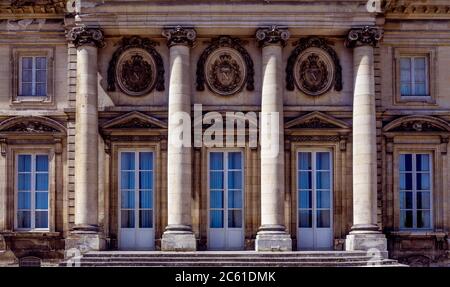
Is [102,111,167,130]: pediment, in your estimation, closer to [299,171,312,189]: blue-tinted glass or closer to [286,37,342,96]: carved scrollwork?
[286,37,342,96]: carved scrollwork

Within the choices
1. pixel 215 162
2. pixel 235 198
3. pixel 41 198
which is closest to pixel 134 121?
pixel 215 162

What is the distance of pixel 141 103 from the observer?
119ft

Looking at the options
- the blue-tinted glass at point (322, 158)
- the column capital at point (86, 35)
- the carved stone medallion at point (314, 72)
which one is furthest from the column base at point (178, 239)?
the column capital at point (86, 35)

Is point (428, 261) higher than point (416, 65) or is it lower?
lower

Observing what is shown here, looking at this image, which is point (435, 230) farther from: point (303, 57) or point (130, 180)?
point (130, 180)

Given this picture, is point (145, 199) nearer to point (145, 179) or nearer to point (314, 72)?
point (145, 179)

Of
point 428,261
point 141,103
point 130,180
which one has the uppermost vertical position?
point 141,103

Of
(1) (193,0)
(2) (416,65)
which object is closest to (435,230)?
(2) (416,65)

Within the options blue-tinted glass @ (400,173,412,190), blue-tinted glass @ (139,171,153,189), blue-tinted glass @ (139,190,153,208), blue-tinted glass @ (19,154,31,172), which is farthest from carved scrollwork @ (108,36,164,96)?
blue-tinted glass @ (400,173,412,190)

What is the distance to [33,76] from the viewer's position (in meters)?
36.7

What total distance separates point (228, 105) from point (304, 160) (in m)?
2.91

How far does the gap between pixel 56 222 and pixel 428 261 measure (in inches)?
454

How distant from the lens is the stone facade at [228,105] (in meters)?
35.5

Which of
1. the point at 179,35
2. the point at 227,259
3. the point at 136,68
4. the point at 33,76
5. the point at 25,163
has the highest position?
the point at 179,35
